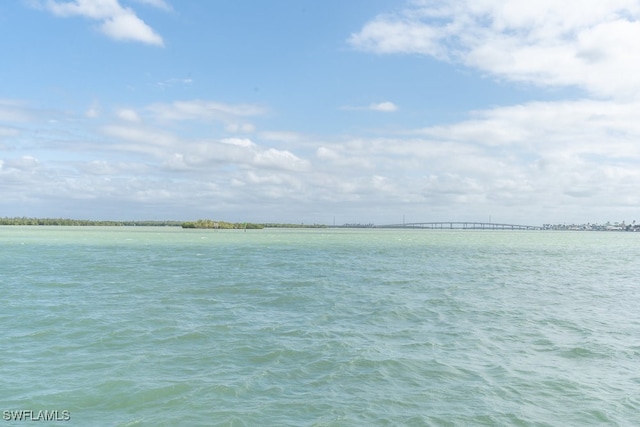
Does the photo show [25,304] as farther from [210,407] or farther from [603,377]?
[603,377]

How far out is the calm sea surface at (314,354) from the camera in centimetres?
1038

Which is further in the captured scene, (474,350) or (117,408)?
(474,350)

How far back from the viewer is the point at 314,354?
14469mm

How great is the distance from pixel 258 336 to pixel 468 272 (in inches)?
1078

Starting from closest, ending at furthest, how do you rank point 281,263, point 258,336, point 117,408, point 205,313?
point 117,408 < point 258,336 < point 205,313 < point 281,263

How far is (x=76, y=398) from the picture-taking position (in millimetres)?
10711

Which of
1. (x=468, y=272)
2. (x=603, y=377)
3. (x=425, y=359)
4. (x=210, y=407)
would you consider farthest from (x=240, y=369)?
(x=468, y=272)

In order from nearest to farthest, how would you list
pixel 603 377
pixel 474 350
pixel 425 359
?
pixel 603 377, pixel 425 359, pixel 474 350

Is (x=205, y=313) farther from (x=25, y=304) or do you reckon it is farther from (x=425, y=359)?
(x=425, y=359)

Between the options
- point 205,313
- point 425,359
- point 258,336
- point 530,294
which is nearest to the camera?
point 425,359

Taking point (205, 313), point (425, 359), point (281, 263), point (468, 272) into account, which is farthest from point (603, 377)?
point (281, 263)

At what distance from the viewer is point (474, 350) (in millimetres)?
15336

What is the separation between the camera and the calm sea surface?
1038 cm

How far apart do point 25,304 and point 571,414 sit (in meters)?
21.7
